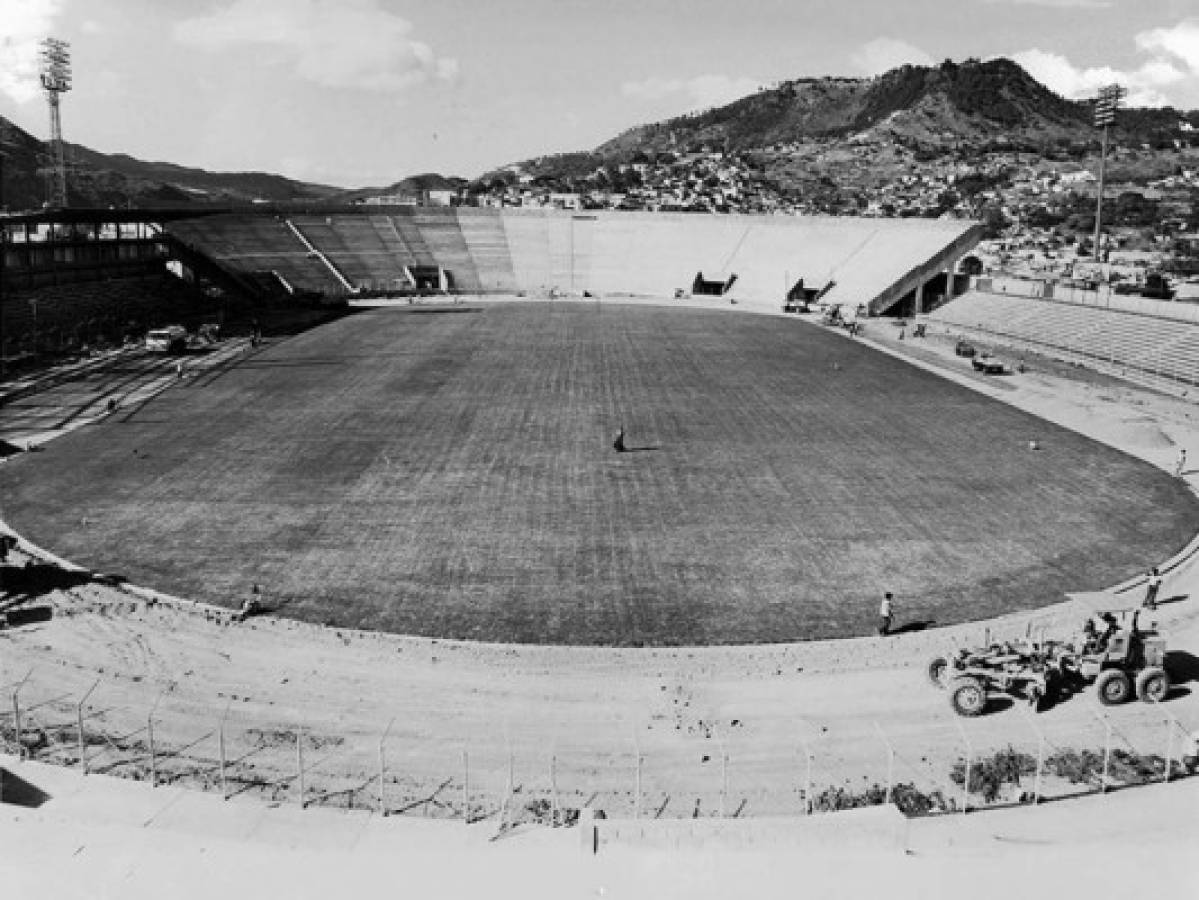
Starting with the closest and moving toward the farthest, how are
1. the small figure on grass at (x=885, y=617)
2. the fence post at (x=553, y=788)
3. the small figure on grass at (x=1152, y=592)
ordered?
the fence post at (x=553, y=788) < the small figure on grass at (x=885, y=617) < the small figure on grass at (x=1152, y=592)

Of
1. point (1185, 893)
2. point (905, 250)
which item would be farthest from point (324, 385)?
point (905, 250)

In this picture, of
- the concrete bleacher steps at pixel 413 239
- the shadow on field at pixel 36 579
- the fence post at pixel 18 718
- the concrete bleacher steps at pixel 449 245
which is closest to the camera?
the fence post at pixel 18 718

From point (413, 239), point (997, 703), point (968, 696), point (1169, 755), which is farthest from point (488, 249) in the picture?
point (1169, 755)

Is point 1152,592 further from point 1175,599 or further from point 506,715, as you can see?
point 506,715

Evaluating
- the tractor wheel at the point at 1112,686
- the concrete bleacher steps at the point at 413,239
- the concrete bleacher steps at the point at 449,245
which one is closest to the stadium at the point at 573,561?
the tractor wheel at the point at 1112,686

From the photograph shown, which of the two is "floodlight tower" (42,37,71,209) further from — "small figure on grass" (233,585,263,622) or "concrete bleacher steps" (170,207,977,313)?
"small figure on grass" (233,585,263,622)

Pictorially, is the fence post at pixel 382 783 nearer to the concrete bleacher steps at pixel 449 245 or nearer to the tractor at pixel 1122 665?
the tractor at pixel 1122 665
